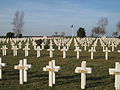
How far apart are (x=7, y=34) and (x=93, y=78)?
159 ft

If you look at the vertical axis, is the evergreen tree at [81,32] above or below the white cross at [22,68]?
above

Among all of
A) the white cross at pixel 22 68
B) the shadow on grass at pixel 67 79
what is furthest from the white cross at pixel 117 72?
the white cross at pixel 22 68

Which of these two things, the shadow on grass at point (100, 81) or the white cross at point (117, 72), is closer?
the white cross at point (117, 72)

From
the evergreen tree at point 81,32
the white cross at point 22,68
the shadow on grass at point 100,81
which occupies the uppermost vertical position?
the evergreen tree at point 81,32

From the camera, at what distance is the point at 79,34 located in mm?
52906

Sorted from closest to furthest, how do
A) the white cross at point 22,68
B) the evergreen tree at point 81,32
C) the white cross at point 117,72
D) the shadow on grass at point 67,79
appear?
the white cross at point 117,72
the white cross at point 22,68
the shadow on grass at point 67,79
the evergreen tree at point 81,32

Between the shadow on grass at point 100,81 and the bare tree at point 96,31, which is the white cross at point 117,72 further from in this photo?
the bare tree at point 96,31

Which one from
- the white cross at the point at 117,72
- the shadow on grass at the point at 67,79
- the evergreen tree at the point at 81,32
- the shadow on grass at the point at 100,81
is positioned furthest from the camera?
the evergreen tree at the point at 81,32

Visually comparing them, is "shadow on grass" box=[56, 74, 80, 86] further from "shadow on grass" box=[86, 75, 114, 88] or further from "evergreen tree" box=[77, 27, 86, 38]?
"evergreen tree" box=[77, 27, 86, 38]

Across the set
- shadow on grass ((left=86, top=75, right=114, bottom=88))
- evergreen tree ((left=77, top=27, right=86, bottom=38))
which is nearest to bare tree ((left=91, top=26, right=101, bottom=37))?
evergreen tree ((left=77, top=27, right=86, bottom=38))

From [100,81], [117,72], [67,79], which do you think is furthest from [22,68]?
[117,72]

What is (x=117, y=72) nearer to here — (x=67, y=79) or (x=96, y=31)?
(x=67, y=79)

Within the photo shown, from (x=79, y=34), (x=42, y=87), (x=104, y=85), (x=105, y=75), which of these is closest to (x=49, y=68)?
(x=42, y=87)

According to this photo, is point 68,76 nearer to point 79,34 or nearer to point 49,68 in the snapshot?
point 49,68
